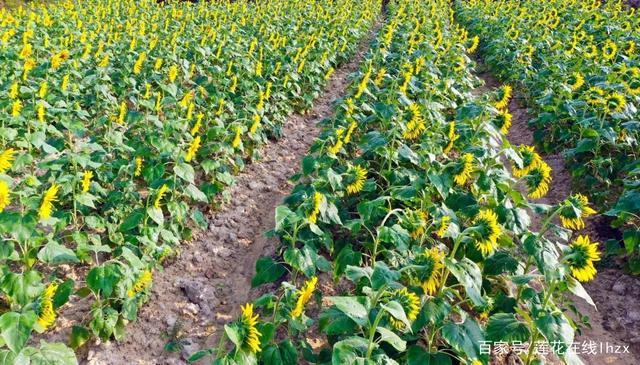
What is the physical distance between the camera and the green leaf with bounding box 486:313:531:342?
2.95m

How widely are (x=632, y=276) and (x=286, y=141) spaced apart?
498 centimetres

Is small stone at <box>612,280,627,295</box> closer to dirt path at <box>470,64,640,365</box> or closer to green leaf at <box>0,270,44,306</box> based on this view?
dirt path at <box>470,64,640,365</box>

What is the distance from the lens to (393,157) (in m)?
5.09

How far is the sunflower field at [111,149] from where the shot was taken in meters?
3.35

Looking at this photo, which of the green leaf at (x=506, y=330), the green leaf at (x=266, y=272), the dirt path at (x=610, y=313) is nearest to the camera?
the green leaf at (x=506, y=330)

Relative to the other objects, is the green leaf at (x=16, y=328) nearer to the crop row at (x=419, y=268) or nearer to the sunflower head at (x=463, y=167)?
the crop row at (x=419, y=268)

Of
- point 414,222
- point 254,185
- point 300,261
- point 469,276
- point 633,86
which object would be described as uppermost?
point 633,86

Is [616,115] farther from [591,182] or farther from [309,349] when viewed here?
[309,349]

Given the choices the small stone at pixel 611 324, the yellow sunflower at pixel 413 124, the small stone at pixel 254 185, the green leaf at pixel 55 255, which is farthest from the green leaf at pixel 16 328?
the small stone at pixel 611 324

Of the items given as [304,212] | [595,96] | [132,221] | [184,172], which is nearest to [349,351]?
[304,212]

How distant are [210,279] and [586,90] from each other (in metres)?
6.35

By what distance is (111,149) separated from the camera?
18.4 feet

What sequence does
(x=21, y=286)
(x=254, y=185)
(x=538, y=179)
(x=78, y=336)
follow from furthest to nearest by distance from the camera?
(x=254, y=185)
(x=538, y=179)
(x=78, y=336)
(x=21, y=286)

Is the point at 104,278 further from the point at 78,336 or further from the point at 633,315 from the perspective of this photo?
the point at 633,315
